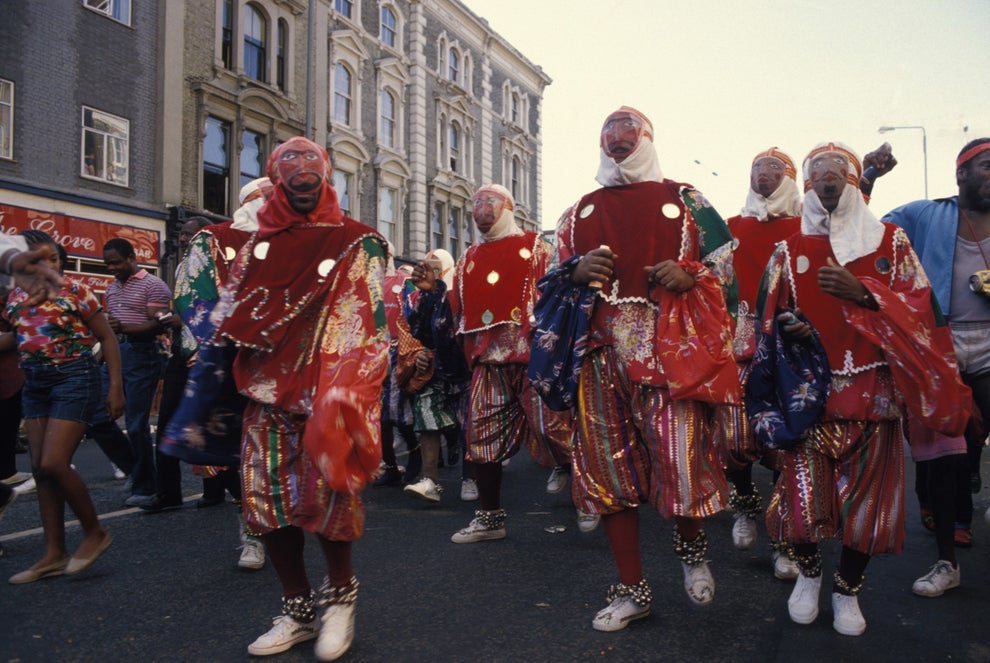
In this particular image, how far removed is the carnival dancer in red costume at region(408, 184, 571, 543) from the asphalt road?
451mm

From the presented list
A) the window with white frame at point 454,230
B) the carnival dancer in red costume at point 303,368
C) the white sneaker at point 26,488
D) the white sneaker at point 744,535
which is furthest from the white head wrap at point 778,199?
the window with white frame at point 454,230

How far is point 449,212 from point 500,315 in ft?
83.5

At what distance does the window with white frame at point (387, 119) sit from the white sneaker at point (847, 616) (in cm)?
2487

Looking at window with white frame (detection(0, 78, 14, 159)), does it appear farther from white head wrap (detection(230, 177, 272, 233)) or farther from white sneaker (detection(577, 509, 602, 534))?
white sneaker (detection(577, 509, 602, 534))

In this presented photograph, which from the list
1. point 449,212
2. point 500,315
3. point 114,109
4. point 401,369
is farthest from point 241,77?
point 500,315

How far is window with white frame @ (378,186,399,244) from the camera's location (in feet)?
87.4

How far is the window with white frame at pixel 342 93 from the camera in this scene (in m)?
24.2

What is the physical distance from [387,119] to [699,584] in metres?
25.4

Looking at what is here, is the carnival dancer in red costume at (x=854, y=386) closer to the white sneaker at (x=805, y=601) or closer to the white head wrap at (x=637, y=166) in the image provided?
the white sneaker at (x=805, y=601)

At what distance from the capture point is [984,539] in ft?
16.1

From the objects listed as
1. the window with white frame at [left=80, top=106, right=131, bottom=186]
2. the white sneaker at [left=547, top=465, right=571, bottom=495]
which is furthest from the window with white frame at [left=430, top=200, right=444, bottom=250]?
the white sneaker at [left=547, top=465, right=571, bottom=495]

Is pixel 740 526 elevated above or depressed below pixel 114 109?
below

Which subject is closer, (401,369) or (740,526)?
(740,526)

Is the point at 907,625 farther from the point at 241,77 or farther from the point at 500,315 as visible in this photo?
the point at 241,77
